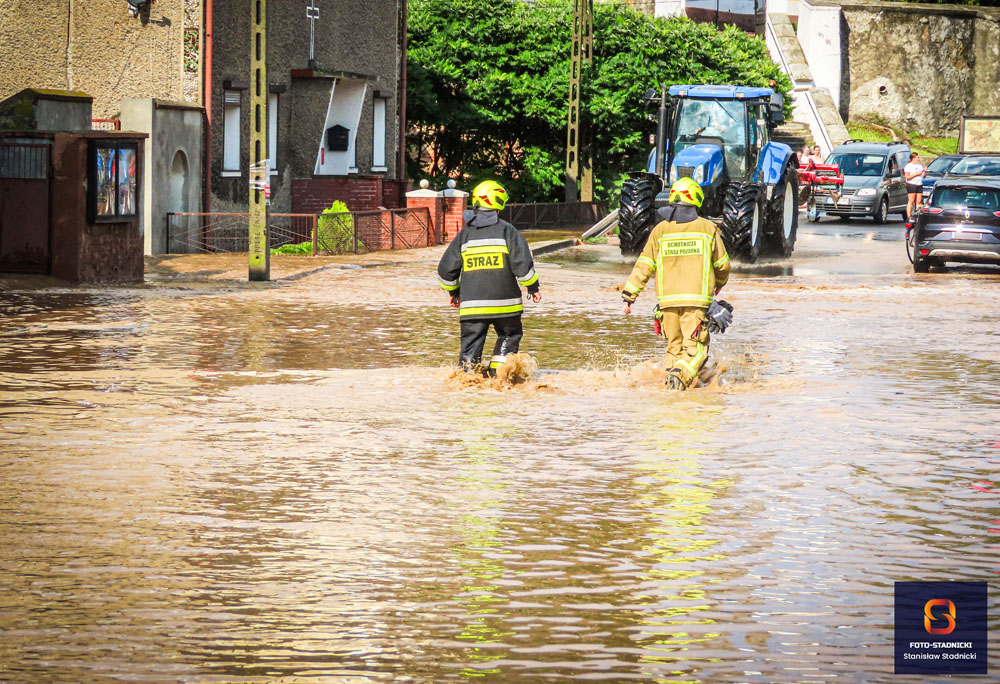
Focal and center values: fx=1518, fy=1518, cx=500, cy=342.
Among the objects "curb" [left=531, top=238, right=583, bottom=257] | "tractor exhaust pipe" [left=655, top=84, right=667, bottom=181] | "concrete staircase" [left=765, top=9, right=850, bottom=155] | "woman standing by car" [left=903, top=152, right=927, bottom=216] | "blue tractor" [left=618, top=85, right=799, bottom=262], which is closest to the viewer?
"blue tractor" [left=618, top=85, right=799, bottom=262]

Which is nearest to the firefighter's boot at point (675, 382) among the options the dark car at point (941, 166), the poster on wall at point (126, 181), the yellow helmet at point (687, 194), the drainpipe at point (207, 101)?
the yellow helmet at point (687, 194)

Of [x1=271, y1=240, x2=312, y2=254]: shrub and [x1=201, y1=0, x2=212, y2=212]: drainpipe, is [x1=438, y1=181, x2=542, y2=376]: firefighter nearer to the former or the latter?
[x1=271, y1=240, x2=312, y2=254]: shrub

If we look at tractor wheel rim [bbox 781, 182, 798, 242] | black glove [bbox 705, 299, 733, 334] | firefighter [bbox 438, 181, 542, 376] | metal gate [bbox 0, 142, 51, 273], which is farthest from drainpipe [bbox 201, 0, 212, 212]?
black glove [bbox 705, 299, 733, 334]

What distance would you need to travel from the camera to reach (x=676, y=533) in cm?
785

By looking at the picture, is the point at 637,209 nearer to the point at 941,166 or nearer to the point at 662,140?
the point at 662,140

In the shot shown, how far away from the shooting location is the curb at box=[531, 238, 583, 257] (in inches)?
1184

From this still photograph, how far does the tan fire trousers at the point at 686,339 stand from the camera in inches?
495

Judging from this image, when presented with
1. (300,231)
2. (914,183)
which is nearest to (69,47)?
(300,231)

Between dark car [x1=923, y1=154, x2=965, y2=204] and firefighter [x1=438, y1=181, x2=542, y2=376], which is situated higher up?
dark car [x1=923, y1=154, x2=965, y2=204]

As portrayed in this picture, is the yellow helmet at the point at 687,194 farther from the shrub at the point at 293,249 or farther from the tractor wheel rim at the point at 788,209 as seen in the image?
the tractor wheel rim at the point at 788,209

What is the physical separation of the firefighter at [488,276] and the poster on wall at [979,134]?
4102 centimetres

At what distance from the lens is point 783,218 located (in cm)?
2931

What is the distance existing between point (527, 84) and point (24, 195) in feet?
76.9

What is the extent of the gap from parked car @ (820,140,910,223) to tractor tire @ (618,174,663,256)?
1494 cm
